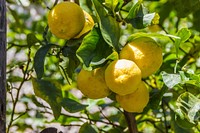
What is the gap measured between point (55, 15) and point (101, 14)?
0.29ft

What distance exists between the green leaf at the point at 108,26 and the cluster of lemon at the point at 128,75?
26 millimetres

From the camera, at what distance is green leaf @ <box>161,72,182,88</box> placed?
88 centimetres

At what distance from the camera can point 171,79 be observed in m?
0.90

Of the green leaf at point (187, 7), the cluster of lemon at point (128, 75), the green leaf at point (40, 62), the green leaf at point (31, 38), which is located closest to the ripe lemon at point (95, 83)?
the cluster of lemon at point (128, 75)

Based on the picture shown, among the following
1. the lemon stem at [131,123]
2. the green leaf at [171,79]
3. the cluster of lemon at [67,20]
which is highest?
the cluster of lemon at [67,20]

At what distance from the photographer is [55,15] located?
0.88 meters

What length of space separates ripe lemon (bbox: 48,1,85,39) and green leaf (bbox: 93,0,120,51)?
5 centimetres

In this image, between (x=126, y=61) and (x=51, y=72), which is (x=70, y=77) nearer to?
(x=126, y=61)

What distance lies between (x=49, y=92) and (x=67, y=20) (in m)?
0.28

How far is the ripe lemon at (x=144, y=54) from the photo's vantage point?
0.85 meters

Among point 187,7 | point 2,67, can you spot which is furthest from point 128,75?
point 187,7

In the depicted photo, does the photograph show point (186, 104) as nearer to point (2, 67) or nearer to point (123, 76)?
point (123, 76)

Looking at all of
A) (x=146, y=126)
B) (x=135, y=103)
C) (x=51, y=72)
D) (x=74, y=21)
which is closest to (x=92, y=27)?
(x=74, y=21)

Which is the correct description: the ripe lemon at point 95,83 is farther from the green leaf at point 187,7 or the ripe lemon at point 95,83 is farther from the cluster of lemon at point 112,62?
the green leaf at point 187,7
